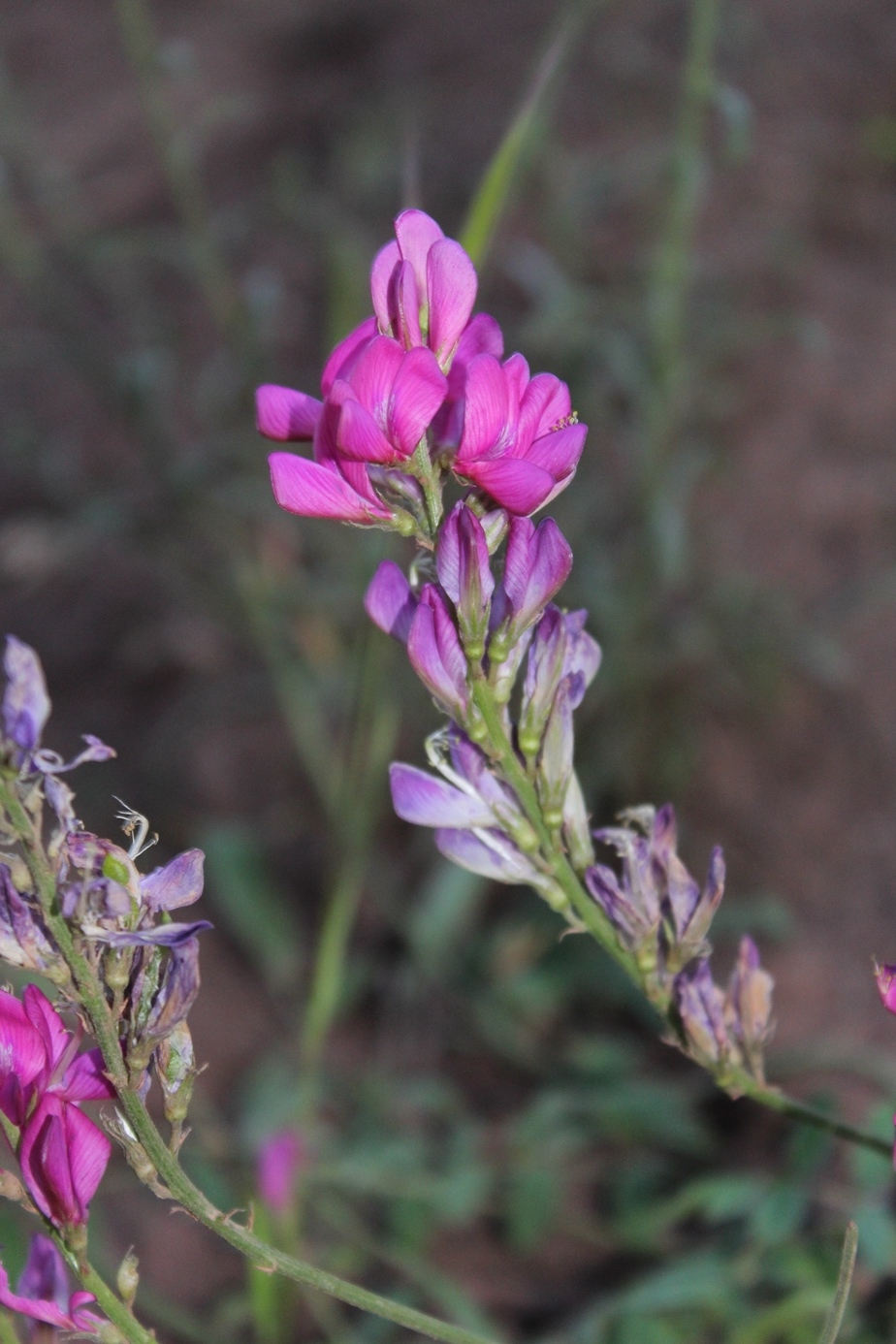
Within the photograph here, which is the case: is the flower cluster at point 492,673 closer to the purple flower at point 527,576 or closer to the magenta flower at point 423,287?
the purple flower at point 527,576

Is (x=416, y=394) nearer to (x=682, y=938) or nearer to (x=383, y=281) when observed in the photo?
(x=383, y=281)

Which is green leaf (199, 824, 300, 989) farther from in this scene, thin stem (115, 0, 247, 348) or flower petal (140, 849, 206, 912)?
flower petal (140, 849, 206, 912)

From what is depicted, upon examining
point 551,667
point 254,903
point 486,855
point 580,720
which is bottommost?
point 254,903

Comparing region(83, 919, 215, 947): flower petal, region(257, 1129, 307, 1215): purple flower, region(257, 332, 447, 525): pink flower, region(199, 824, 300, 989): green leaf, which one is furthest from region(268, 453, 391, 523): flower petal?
region(199, 824, 300, 989): green leaf

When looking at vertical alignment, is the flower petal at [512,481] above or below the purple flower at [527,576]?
above

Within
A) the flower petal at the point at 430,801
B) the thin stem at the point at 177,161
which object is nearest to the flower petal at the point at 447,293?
the flower petal at the point at 430,801

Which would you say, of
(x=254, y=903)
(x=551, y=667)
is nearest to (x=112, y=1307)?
(x=551, y=667)
